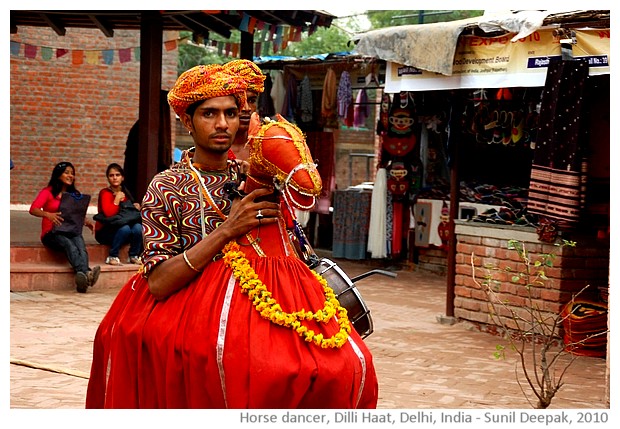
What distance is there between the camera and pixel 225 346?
120 inches

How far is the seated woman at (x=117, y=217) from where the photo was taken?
1046 centimetres

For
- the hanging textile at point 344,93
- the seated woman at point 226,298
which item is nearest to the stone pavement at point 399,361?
the seated woman at point 226,298

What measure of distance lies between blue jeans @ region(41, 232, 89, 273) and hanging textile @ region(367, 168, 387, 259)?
4336 millimetres

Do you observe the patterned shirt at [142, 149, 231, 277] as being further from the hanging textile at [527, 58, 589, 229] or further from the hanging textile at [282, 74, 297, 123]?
the hanging textile at [282, 74, 297, 123]

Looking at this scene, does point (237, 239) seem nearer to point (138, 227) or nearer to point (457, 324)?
point (457, 324)

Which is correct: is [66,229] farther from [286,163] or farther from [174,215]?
[286,163]

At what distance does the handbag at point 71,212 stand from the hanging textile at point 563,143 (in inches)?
187

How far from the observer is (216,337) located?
3.06 m

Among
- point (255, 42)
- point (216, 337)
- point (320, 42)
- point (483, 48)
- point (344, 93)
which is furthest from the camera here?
point (320, 42)

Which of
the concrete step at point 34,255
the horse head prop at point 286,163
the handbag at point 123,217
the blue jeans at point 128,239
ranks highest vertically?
the horse head prop at point 286,163

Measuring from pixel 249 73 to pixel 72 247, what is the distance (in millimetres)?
6976

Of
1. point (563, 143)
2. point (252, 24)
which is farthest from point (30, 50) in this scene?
point (563, 143)

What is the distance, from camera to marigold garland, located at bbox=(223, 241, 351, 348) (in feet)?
10.1

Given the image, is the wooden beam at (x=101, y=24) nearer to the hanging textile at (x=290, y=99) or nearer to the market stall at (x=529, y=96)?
the hanging textile at (x=290, y=99)
